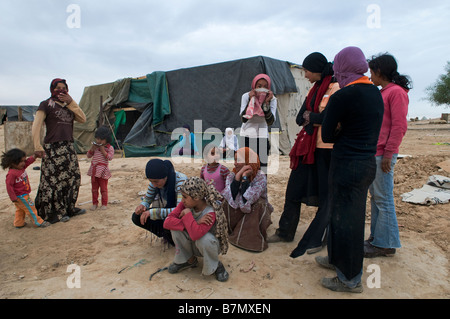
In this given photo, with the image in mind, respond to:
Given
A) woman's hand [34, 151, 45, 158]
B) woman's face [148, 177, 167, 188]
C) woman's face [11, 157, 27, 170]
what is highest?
woman's hand [34, 151, 45, 158]

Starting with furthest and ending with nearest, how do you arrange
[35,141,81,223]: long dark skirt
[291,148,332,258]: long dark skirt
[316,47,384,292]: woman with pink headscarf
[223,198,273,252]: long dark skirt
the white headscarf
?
the white headscarf
[35,141,81,223]: long dark skirt
[223,198,273,252]: long dark skirt
[291,148,332,258]: long dark skirt
[316,47,384,292]: woman with pink headscarf

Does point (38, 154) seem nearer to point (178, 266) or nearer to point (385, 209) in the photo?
point (178, 266)

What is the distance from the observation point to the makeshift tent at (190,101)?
26.9 feet

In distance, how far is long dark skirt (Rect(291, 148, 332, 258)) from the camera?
8.61 feet

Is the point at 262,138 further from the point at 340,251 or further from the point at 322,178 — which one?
the point at 340,251

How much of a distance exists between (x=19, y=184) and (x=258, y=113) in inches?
121

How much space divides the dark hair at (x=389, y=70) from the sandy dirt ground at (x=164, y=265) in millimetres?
1609

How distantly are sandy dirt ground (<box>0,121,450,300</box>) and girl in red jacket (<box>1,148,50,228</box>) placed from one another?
0.15 meters

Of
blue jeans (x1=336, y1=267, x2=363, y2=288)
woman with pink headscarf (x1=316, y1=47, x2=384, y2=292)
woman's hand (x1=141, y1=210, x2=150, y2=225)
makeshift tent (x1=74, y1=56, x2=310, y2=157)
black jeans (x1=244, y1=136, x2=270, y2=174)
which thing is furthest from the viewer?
makeshift tent (x1=74, y1=56, x2=310, y2=157)

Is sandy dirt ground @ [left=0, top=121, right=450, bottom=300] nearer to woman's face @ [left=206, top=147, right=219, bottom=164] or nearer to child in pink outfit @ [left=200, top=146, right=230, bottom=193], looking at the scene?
child in pink outfit @ [left=200, top=146, right=230, bottom=193]

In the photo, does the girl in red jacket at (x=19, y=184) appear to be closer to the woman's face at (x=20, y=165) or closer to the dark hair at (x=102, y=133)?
the woman's face at (x=20, y=165)

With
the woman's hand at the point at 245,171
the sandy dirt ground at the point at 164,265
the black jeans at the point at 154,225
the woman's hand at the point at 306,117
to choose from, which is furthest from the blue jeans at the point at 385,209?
the black jeans at the point at 154,225

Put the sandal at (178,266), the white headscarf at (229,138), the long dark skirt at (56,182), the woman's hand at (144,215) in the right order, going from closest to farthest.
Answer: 1. the sandal at (178,266)
2. the woman's hand at (144,215)
3. the long dark skirt at (56,182)
4. the white headscarf at (229,138)

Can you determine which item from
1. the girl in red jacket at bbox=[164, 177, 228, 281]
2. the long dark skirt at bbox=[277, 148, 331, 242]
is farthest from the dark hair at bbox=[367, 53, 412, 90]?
the girl in red jacket at bbox=[164, 177, 228, 281]
